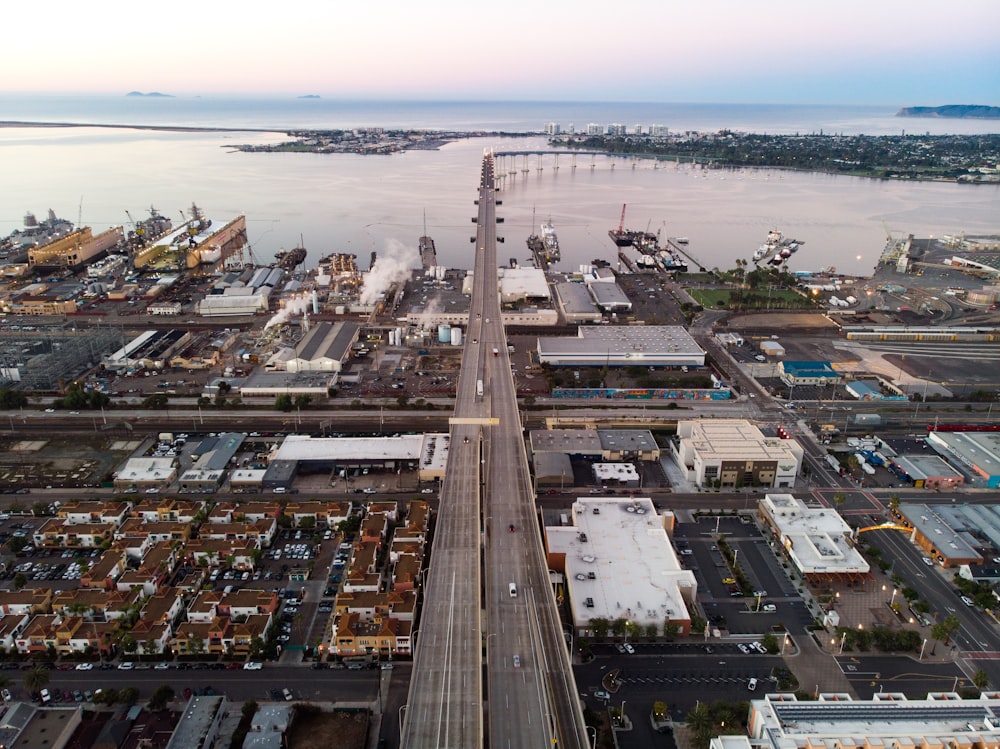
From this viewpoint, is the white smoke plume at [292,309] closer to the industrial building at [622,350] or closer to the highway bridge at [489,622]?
the industrial building at [622,350]

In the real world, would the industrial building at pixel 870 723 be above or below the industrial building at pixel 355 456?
above

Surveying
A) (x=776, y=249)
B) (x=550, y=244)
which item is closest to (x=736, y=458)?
(x=550, y=244)

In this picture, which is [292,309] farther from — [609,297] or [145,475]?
[609,297]

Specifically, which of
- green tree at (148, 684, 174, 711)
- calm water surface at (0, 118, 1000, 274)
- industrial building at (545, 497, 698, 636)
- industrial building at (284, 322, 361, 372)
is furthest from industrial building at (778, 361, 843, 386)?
green tree at (148, 684, 174, 711)

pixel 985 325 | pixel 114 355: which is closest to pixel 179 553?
pixel 114 355

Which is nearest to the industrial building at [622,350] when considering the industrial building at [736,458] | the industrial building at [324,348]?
the industrial building at [736,458]

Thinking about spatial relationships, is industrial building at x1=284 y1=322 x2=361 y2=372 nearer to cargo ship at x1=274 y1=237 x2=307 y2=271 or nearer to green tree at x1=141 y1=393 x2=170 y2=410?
green tree at x1=141 y1=393 x2=170 y2=410

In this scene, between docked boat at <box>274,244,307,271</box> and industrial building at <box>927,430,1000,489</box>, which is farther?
docked boat at <box>274,244,307,271</box>
